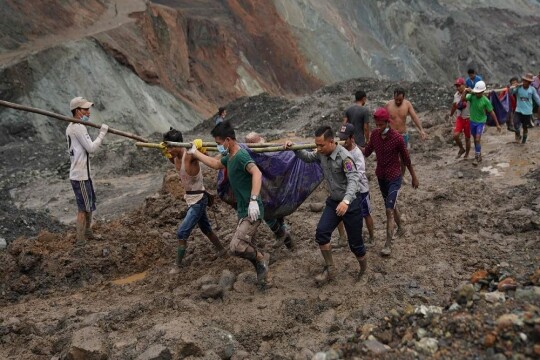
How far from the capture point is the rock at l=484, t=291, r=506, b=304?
4160 millimetres

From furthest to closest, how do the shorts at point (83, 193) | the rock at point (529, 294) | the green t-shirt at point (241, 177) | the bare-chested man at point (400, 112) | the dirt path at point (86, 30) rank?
the dirt path at point (86, 30)
the bare-chested man at point (400, 112)
the shorts at point (83, 193)
the green t-shirt at point (241, 177)
the rock at point (529, 294)

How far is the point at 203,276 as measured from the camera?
6.27 metres

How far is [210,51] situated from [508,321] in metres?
24.4

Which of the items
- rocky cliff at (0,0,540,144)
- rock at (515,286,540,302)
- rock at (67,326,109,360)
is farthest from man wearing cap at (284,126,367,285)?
rocky cliff at (0,0,540,144)

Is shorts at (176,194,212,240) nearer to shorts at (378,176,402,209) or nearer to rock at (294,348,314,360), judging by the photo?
shorts at (378,176,402,209)

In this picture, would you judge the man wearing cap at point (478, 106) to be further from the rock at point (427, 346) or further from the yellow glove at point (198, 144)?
the rock at point (427, 346)

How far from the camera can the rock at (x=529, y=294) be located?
4.09 metres

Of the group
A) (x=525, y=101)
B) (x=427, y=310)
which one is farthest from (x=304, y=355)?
(x=525, y=101)

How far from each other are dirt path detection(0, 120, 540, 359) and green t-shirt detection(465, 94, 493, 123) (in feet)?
4.01

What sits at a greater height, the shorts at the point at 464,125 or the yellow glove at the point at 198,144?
the yellow glove at the point at 198,144

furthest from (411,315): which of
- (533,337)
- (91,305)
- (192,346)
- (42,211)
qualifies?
(42,211)

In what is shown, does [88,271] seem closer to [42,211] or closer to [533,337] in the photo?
[42,211]

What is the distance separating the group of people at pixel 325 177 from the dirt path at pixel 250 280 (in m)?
0.27

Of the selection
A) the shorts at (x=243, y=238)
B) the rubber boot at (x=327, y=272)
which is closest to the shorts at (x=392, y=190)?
the rubber boot at (x=327, y=272)
